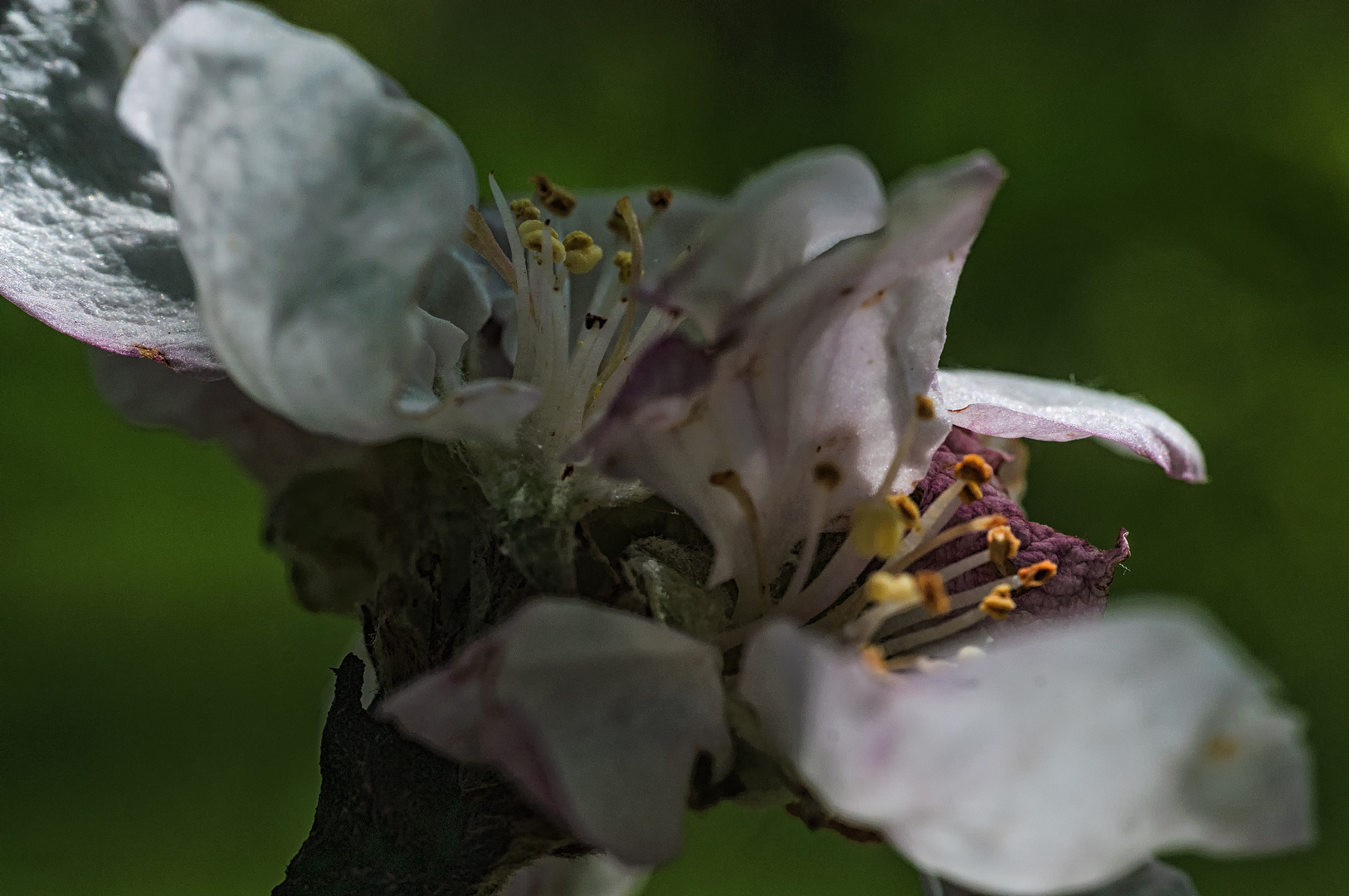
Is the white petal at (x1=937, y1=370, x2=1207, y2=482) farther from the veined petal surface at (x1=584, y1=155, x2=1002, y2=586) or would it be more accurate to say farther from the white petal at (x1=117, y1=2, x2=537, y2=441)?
the white petal at (x1=117, y1=2, x2=537, y2=441)

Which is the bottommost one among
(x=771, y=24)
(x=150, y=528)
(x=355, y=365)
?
(x=150, y=528)

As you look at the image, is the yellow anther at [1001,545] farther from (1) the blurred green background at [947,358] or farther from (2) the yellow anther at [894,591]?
(1) the blurred green background at [947,358]

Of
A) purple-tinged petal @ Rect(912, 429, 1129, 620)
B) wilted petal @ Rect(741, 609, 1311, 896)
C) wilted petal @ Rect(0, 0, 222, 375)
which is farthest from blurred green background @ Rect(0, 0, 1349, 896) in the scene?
wilted petal @ Rect(741, 609, 1311, 896)

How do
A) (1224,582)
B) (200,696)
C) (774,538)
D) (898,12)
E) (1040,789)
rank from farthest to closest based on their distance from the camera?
(898,12) < (1224,582) < (200,696) < (774,538) < (1040,789)

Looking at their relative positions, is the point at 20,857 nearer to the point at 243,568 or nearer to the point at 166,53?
the point at 243,568

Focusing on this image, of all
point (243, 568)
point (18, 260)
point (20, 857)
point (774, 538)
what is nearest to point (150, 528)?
point (243, 568)
